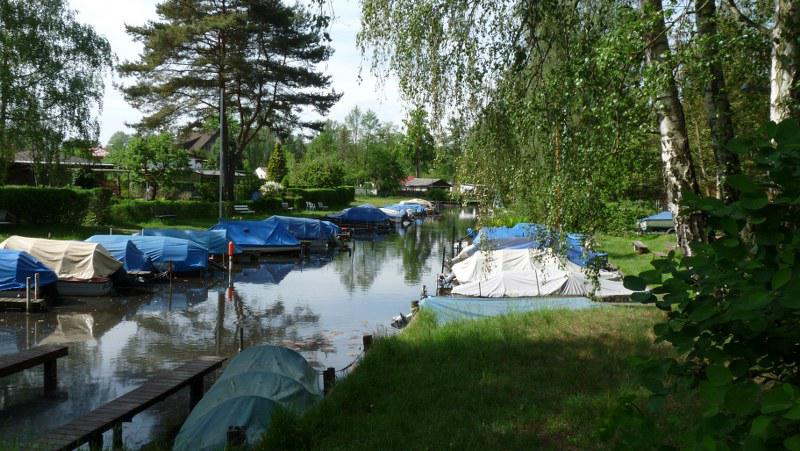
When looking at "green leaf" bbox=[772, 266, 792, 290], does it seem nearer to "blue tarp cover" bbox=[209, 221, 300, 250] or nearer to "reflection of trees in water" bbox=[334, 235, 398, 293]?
"reflection of trees in water" bbox=[334, 235, 398, 293]

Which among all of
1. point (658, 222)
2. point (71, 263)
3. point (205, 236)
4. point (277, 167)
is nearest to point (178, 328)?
point (71, 263)

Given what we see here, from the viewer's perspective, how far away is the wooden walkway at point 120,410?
33.5ft

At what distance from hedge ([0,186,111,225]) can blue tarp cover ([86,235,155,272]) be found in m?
13.0

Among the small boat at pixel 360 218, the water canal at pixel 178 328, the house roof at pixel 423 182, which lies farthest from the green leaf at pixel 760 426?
the house roof at pixel 423 182

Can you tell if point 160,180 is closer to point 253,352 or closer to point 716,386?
point 253,352

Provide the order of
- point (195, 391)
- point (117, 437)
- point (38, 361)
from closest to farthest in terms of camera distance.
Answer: point (117, 437), point (195, 391), point (38, 361)

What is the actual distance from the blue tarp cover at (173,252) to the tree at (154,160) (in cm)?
2223

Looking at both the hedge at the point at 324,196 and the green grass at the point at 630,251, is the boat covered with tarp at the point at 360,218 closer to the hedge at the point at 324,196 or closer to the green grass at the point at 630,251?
the hedge at the point at 324,196

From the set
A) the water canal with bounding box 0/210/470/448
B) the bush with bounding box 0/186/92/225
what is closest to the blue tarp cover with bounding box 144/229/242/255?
the water canal with bounding box 0/210/470/448

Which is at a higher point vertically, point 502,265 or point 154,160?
point 154,160

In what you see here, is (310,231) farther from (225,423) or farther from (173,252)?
(225,423)

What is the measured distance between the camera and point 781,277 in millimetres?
2521

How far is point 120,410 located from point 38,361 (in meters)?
4.01

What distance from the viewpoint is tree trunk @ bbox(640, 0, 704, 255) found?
8.36m
